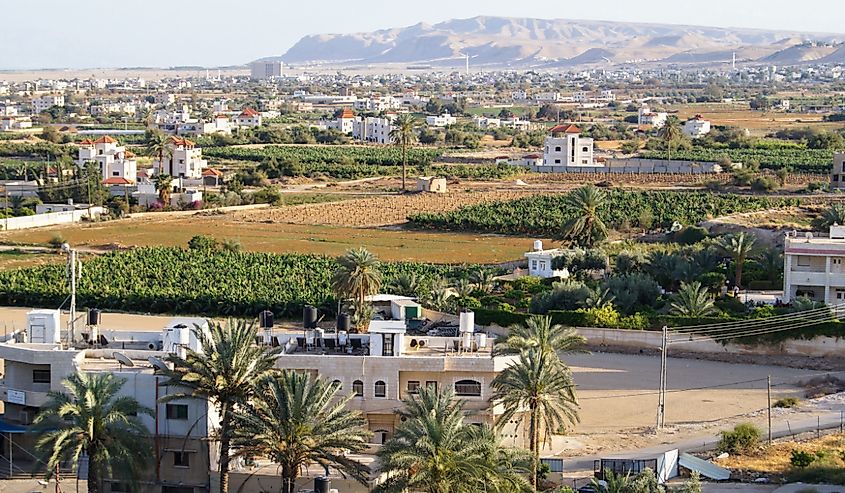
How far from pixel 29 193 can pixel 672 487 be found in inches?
2533

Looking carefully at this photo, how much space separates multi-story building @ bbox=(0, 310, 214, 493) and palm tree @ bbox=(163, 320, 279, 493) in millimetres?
1324

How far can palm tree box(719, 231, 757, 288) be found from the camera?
48909mm

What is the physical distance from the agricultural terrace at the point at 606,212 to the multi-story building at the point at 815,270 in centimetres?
2313

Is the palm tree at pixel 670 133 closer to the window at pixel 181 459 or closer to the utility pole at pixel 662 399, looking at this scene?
the utility pole at pixel 662 399

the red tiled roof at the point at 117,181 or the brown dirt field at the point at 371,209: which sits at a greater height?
the red tiled roof at the point at 117,181

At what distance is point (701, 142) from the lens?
12319 cm

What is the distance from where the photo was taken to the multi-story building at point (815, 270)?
45344 millimetres

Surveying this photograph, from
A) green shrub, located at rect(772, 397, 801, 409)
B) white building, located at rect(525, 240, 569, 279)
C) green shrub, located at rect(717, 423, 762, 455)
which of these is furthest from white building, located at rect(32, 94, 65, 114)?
green shrub, located at rect(717, 423, 762, 455)

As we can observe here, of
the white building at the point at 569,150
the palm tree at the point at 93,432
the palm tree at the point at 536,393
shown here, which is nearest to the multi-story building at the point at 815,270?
the palm tree at the point at 536,393

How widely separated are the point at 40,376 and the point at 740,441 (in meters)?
14.6

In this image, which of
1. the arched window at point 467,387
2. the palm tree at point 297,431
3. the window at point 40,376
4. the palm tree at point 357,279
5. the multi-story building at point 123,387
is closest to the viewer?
the palm tree at point 297,431

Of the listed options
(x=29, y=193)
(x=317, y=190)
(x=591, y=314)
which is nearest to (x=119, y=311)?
(x=591, y=314)

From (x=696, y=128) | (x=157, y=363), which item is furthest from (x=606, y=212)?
(x=696, y=128)

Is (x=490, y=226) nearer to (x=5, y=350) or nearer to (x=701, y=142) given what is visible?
(x=5, y=350)
